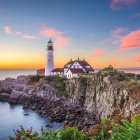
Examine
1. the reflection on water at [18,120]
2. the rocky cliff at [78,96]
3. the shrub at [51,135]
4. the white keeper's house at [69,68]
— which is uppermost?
the white keeper's house at [69,68]

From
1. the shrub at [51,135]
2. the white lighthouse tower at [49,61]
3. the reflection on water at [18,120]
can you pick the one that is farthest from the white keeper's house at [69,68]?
the shrub at [51,135]

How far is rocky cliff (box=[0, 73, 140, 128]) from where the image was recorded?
48.2 metres

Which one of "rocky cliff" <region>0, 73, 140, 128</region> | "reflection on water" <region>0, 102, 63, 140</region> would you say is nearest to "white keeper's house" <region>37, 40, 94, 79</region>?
"rocky cliff" <region>0, 73, 140, 128</region>

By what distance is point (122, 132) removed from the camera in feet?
41.6

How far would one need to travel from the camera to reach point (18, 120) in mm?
58062

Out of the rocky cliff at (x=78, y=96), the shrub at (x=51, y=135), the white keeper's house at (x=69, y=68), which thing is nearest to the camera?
the shrub at (x=51, y=135)

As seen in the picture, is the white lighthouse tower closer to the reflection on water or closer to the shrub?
the reflection on water

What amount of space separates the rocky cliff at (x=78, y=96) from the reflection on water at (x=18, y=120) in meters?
2.53

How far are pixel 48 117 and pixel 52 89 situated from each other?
23.6 m

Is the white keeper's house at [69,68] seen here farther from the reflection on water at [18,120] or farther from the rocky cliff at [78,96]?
the reflection on water at [18,120]

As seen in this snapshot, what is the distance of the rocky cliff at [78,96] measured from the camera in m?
48.2

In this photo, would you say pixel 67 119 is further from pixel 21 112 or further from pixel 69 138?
pixel 69 138

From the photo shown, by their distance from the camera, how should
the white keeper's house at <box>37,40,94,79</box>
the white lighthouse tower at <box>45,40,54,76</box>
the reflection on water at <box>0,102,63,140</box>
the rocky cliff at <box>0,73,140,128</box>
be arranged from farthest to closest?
the white lighthouse tower at <box>45,40,54,76</box>
the white keeper's house at <box>37,40,94,79</box>
the reflection on water at <box>0,102,63,140</box>
the rocky cliff at <box>0,73,140,128</box>

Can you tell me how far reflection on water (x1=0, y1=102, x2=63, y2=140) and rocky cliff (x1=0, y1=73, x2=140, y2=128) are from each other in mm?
2534
